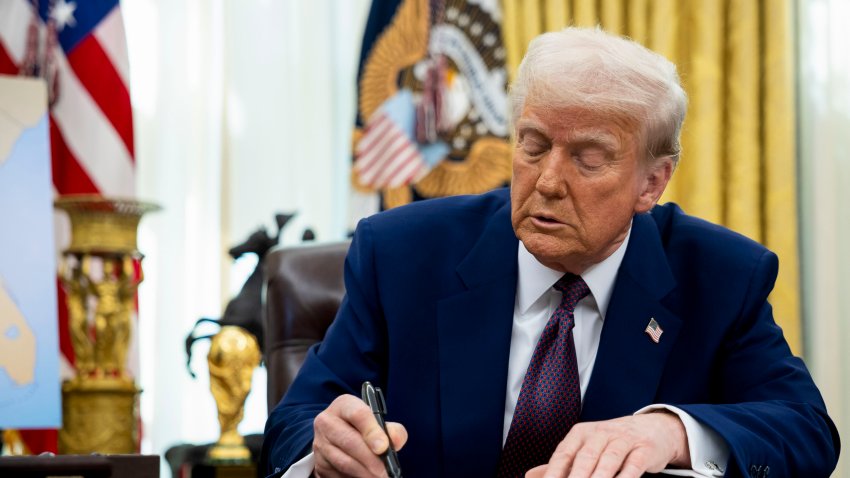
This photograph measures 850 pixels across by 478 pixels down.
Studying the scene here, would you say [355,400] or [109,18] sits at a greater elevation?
[109,18]

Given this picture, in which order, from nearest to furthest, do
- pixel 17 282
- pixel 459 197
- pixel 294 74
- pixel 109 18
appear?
pixel 459 197, pixel 17 282, pixel 109 18, pixel 294 74

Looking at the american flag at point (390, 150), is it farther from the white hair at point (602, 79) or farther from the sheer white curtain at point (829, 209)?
the white hair at point (602, 79)

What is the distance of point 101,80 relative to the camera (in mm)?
3836

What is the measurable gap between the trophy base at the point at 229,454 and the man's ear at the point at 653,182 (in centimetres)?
125

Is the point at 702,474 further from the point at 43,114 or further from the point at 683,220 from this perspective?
the point at 43,114


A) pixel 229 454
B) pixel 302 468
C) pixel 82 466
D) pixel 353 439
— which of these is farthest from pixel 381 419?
pixel 229 454

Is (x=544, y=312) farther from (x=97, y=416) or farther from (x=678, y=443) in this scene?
(x=97, y=416)

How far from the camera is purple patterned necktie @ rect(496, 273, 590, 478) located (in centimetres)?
186

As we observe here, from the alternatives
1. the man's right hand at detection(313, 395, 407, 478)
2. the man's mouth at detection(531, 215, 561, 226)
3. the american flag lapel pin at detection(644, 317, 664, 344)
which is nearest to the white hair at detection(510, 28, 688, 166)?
the man's mouth at detection(531, 215, 561, 226)

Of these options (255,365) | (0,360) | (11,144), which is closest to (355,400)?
(255,365)

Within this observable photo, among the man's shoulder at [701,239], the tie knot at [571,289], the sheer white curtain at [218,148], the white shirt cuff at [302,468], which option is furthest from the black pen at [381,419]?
the sheer white curtain at [218,148]

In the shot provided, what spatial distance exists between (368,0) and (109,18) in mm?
932

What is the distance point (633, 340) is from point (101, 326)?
1.72 m

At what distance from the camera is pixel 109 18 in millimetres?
3873
